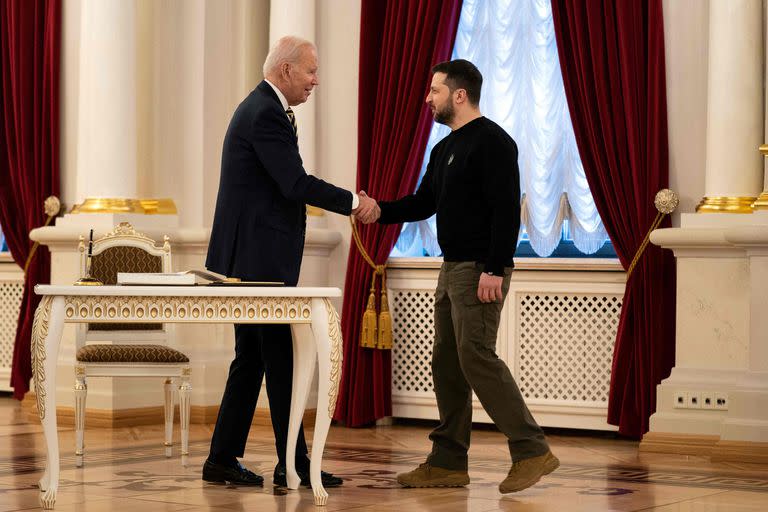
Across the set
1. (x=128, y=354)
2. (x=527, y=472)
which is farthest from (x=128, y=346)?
(x=527, y=472)

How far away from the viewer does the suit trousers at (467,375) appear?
433 centimetres

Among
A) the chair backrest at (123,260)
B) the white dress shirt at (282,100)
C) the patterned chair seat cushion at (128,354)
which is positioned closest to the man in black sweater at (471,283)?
the white dress shirt at (282,100)

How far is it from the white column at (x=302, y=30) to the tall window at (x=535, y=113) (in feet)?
2.71

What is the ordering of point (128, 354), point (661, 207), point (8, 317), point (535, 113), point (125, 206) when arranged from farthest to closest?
point (8, 317) < point (125, 206) < point (535, 113) < point (661, 207) < point (128, 354)

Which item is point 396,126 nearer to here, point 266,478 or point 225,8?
point 225,8

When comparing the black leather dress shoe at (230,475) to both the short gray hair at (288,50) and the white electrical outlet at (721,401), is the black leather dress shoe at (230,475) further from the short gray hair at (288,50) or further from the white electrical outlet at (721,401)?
the white electrical outlet at (721,401)

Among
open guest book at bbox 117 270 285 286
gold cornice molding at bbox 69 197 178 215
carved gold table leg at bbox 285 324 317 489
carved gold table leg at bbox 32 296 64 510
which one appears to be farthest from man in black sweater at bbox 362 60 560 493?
gold cornice molding at bbox 69 197 178 215

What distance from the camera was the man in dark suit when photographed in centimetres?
440

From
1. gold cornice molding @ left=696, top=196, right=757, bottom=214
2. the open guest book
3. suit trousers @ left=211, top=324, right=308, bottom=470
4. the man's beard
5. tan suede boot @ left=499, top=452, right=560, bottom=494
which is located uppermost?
the man's beard

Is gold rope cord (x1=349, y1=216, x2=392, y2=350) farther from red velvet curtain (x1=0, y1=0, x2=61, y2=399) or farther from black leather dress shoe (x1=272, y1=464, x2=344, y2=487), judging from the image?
black leather dress shoe (x1=272, y1=464, x2=344, y2=487)

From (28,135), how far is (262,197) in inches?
150

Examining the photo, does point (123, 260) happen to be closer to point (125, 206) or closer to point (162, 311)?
point (125, 206)

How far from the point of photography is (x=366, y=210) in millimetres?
4590

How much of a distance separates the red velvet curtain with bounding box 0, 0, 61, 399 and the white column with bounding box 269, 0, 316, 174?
4.90ft
